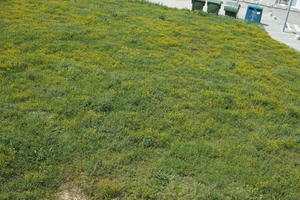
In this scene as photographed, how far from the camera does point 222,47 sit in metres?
11.7

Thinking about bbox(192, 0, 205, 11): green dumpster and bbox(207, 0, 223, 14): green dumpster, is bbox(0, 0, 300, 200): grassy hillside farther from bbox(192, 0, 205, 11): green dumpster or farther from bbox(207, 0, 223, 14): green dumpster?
bbox(192, 0, 205, 11): green dumpster

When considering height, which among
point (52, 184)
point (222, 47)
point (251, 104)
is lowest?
point (52, 184)

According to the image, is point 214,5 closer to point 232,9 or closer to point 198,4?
point 198,4

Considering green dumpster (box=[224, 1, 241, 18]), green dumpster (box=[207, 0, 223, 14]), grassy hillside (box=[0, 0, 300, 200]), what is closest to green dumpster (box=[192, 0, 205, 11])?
green dumpster (box=[207, 0, 223, 14])

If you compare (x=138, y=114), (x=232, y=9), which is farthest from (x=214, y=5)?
(x=138, y=114)

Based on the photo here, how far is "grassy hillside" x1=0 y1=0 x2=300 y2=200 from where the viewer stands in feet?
16.2

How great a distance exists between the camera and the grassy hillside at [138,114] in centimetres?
495

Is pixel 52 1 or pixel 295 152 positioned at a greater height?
pixel 52 1

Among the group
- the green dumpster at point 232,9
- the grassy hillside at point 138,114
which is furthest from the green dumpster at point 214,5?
the grassy hillside at point 138,114

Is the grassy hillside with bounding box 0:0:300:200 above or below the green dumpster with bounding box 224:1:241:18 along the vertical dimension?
below

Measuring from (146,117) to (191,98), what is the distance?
5.05 ft

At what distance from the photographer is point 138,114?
6641mm

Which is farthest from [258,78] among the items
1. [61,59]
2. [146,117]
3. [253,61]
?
[61,59]

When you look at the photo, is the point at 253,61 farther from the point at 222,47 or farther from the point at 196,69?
the point at 196,69
